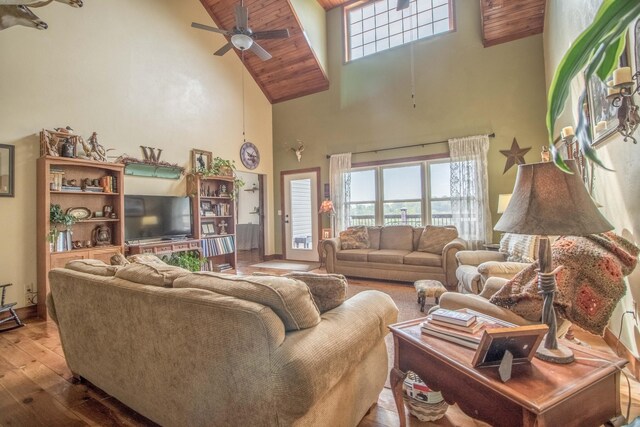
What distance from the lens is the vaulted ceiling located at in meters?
4.66

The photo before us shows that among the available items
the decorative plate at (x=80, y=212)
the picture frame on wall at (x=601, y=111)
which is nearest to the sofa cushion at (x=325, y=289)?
the picture frame on wall at (x=601, y=111)

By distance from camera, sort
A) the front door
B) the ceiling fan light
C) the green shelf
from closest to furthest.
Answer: the ceiling fan light, the green shelf, the front door

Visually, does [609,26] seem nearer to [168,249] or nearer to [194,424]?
[194,424]

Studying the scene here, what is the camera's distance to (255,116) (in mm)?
6844

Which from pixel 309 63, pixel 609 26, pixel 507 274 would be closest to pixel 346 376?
pixel 609 26

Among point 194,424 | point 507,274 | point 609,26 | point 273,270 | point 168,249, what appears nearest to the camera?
point 609,26

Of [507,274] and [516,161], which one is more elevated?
[516,161]

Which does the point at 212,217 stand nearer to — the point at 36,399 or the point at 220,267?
the point at 220,267

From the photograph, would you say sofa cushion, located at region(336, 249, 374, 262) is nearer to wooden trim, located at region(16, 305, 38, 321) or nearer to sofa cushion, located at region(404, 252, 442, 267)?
sofa cushion, located at region(404, 252, 442, 267)

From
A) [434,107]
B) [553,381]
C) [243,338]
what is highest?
[434,107]

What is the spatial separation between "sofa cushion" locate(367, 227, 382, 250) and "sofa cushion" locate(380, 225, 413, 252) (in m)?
0.06

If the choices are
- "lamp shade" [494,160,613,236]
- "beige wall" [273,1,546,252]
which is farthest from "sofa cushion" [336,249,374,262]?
"lamp shade" [494,160,613,236]

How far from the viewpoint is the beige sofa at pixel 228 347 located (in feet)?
3.73

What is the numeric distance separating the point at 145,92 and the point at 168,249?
2494 millimetres
